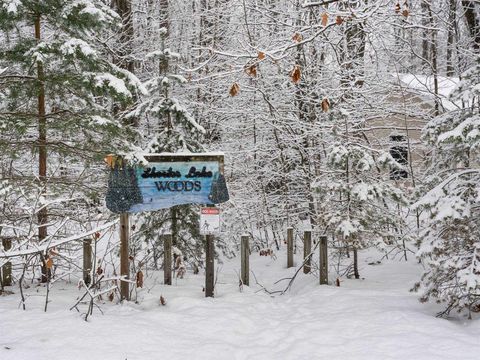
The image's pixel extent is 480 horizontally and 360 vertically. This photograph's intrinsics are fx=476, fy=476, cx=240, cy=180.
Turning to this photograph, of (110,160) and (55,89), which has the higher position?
(55,89)

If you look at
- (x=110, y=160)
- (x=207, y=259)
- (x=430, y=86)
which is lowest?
(x=207, y=259)

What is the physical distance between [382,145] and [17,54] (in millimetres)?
10157

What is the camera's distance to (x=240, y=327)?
616cm

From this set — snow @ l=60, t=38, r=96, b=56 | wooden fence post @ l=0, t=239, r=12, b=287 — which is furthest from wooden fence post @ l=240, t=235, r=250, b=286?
snow @ l=60, t=38, r=96, b=56

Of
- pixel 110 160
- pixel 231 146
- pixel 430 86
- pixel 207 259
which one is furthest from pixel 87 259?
pixel 430 86

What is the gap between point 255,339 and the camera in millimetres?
5781

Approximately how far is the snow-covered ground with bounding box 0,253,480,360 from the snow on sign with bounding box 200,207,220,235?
41.2 inches

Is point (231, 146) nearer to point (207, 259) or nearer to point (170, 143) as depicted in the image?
point (170, 143)

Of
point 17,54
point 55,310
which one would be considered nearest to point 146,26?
point 17,54

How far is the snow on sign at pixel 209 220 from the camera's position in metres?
7.43

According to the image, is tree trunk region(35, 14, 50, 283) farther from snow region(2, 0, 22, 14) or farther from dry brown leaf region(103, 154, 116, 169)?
dry brown leaf region(103, 154, 116, 169)

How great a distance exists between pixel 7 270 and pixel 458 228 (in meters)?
6.47

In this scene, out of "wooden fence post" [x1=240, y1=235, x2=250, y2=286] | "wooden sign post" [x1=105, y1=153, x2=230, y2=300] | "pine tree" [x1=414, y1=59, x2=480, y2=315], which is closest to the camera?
"pine tree" [x1=414, y1=59, x2=480, y2=315]

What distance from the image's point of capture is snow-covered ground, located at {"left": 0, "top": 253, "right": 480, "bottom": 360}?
4887 millimetres
